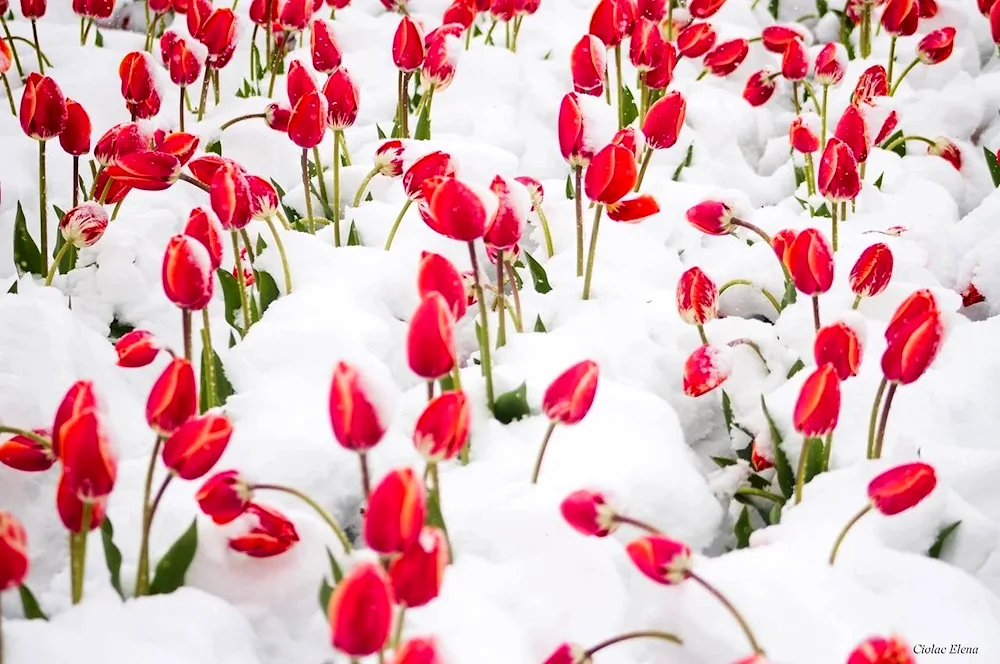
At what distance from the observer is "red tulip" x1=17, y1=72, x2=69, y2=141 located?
1042mm

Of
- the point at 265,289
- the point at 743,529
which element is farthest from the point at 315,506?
the point at 265,289

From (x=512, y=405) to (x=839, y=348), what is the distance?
0.33 meters

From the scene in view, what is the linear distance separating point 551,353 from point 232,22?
737 mm

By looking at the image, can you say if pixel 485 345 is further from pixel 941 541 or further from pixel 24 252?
pixel 24 252

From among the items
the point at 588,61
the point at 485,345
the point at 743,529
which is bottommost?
the point at 743,529

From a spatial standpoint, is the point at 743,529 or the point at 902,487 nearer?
the point at 902,487

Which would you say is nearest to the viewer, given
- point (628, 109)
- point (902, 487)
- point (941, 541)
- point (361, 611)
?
point (361, 611)

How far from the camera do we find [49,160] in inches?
57.5

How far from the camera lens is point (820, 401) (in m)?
0.76

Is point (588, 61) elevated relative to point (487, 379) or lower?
elevated

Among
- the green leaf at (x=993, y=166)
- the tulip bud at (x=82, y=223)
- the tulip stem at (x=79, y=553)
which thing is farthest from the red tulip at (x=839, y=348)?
the green leaf at (x=993, y=166)

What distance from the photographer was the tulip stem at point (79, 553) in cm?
64

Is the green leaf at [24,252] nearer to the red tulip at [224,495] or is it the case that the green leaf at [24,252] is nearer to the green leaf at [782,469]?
the red tulip at [224,495]

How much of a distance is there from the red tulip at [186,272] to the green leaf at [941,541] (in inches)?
26.6
